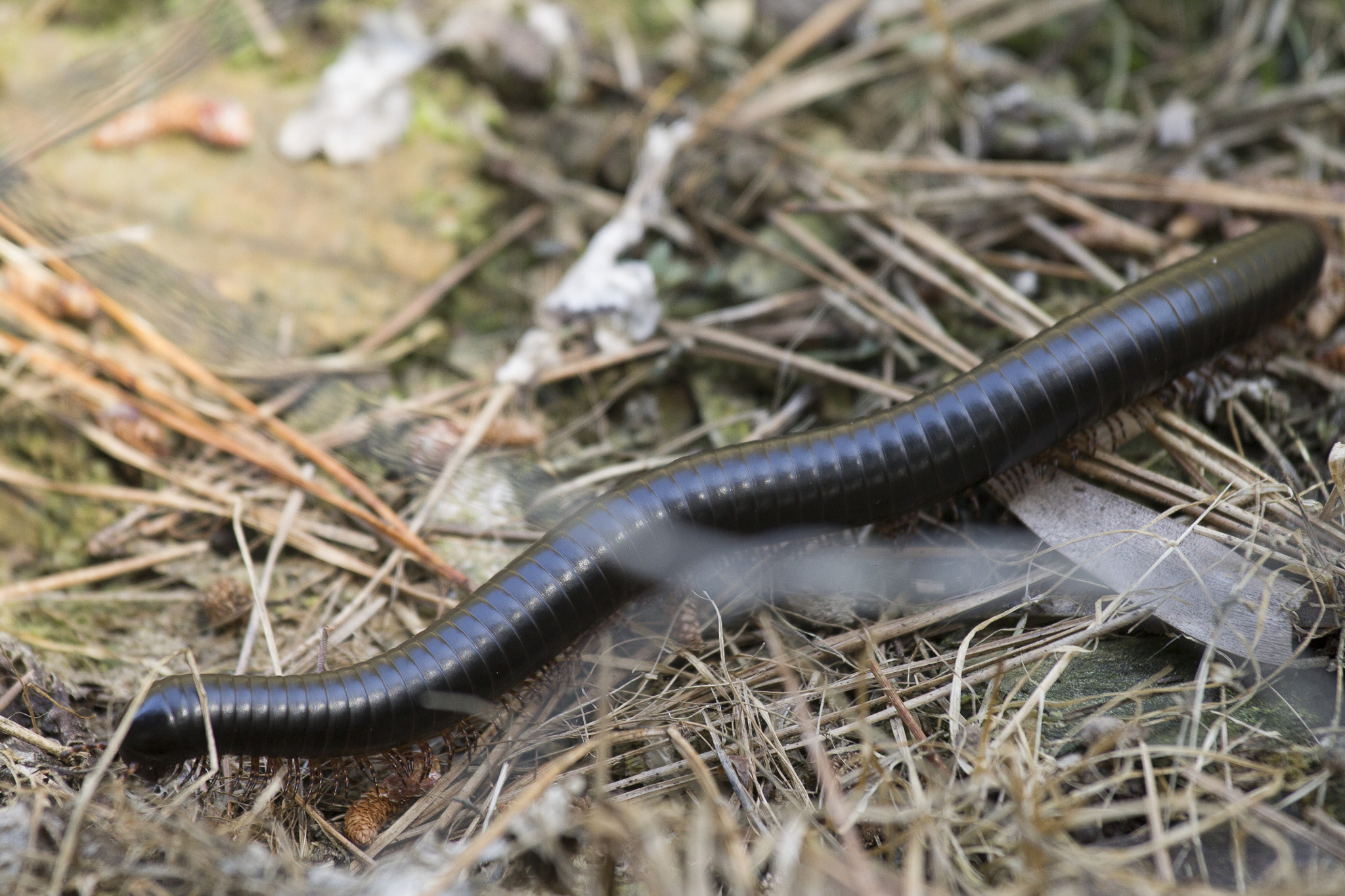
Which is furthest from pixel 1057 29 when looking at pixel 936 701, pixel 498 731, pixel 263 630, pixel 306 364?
pixel 263 630

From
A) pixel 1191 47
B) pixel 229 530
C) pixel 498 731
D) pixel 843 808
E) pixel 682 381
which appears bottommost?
pixel 498 731

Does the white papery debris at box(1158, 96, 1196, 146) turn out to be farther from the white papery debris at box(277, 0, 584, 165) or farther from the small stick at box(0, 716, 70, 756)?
the small stick at box(0, 716, 70, 756)

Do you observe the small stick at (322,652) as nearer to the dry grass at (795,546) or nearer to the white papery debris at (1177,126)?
the dry grass at (795,546)

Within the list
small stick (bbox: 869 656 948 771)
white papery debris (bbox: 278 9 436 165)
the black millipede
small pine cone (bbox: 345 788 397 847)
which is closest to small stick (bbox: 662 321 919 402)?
the black millipede

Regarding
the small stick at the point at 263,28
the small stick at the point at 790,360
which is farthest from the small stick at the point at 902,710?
the small stick at the point at 263,28

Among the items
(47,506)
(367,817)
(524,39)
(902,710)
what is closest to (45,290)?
(47,506)

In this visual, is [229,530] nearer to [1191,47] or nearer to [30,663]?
[30,663]
